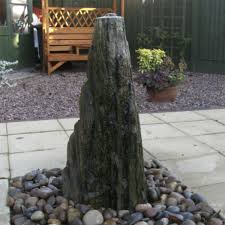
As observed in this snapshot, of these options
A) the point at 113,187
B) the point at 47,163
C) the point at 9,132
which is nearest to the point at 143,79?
the point at 9,132

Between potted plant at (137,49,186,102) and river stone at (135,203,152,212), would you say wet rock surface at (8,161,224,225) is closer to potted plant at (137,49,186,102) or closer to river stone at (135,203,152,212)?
river stone at (135,203,152,212)

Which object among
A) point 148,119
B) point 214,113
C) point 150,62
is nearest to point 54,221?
point 148,119

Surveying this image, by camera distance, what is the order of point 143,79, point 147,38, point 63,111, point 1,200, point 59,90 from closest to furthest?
1. point 1,200
2. point 63,111
3. point 143,79
4. point 59,90
5. point 147,38

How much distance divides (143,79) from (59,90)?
182cm

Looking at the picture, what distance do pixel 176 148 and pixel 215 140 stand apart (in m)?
0.55

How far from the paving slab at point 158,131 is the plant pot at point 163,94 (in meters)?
1.40

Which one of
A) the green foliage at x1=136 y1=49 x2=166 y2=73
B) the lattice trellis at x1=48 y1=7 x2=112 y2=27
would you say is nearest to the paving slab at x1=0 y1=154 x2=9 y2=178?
the green foliage at x1=136 y1=49 x2=166 y2=73

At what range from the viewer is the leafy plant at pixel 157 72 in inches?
259

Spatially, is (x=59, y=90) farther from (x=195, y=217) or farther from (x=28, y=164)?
(x=195, y=217)

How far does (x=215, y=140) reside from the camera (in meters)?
4.61

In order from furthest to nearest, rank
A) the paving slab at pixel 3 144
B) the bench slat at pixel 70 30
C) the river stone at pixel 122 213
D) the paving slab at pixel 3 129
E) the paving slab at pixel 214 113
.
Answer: the bench slat at pixel 70 30
the paving slab at pixel 214 113
the paving slab at pixel 3 129
the paving slab at pixel 3 144
the river stone at pixel 122 213

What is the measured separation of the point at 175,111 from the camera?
6.18 meters

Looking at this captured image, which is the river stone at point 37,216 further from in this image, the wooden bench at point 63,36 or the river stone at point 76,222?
the wooden bench at point 63,36

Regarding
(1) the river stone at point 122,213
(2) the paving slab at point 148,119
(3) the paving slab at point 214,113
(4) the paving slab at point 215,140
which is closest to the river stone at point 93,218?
(1) the river stone at point 122,213
